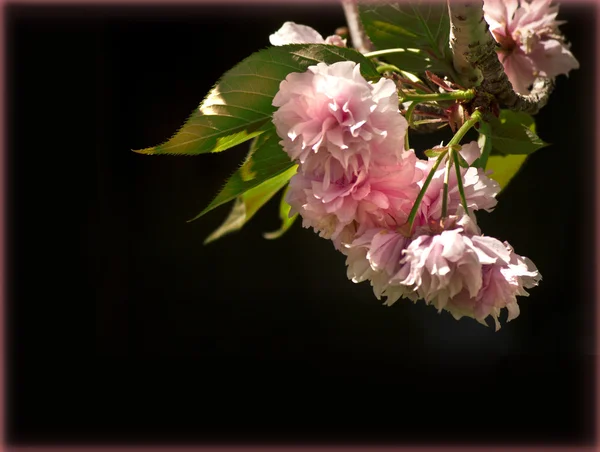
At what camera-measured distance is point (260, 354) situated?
9.83 ft

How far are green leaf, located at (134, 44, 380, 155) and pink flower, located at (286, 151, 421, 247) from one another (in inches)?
2.3

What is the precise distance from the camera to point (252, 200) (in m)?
0.67

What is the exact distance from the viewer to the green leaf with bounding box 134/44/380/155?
18.4 inches

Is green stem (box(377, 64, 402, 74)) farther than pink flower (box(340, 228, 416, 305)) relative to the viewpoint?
Yes

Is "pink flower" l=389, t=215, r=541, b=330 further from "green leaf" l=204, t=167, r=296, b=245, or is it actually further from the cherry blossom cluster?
"green leaf" l=204, t=167, r=296, b=245

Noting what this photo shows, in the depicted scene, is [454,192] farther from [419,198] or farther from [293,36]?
[293,36]

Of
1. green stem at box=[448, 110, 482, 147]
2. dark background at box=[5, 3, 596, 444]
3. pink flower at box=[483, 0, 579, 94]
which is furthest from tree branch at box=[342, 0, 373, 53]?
dark background at box=[5, 3, 596, 444]

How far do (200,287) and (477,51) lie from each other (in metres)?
2.59

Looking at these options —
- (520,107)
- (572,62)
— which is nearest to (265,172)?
(520,107)

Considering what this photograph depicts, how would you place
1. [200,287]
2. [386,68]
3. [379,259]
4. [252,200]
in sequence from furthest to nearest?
[200,287] < [252,200] < [386,68] < [379,259]

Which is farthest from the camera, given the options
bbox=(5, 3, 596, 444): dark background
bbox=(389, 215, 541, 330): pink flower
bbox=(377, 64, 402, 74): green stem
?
bbox=(5, 3, 596, 444): dark background

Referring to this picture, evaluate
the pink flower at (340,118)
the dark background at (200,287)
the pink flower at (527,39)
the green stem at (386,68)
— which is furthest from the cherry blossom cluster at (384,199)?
the dark background at (200,287)

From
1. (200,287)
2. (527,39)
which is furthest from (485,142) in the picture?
(200,287)

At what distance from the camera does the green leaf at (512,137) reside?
0.54m
